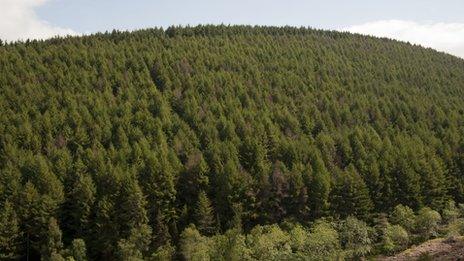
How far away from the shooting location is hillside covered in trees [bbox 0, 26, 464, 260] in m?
75.8

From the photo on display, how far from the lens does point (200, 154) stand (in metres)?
97.5

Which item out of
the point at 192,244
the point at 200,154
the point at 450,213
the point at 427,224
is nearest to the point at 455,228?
the point at 427,224

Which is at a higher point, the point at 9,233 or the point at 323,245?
the point at 9,233

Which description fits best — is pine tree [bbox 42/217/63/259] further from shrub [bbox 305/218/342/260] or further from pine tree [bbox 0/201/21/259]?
shrub [bbox 305/218/342/260]

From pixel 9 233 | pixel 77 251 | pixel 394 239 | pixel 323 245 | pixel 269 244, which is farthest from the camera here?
pixel 394 239

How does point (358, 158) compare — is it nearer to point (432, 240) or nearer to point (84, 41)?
point (432, 240)

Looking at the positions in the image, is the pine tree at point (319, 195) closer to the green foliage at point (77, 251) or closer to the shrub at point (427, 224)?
the shrub at point (427, 224)

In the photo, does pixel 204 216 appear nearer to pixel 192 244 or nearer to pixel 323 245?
pixel 192 244

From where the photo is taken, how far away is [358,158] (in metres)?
111

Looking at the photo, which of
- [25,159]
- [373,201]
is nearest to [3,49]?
[25,159]

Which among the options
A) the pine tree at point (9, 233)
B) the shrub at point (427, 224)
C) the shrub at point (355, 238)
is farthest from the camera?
the shrub at point (427, 224)

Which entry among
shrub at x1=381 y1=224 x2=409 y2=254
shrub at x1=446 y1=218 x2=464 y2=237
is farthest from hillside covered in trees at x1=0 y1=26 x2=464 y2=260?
shrub at x1=446 y1=218 x2=464 y2=237

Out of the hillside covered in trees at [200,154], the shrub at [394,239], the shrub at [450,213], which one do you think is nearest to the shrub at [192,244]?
the hillside covered in trees at [200,154]

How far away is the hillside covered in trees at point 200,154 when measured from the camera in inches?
2985
